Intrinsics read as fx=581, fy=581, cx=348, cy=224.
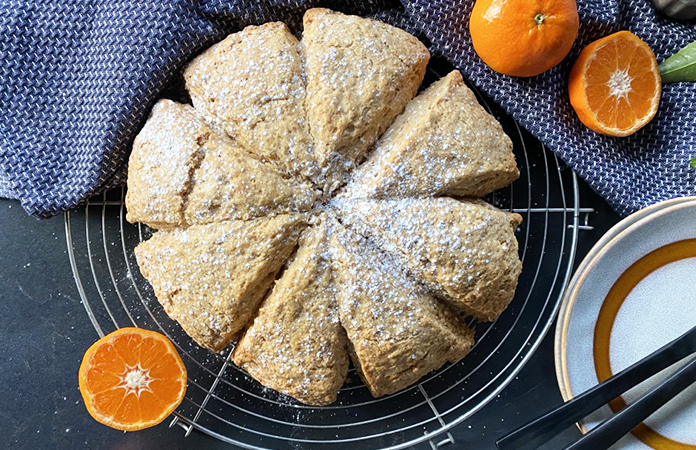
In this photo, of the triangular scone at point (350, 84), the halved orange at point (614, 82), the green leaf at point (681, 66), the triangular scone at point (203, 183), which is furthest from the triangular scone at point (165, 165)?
the green leaf at point (681, 66)

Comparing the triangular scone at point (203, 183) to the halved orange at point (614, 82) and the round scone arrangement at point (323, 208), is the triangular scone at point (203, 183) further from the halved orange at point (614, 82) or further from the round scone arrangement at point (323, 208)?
the halved orange at point (614, 82)

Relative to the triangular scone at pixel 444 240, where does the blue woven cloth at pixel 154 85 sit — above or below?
above

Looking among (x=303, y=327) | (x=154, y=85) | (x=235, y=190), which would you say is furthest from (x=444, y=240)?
(x=154, y=85)

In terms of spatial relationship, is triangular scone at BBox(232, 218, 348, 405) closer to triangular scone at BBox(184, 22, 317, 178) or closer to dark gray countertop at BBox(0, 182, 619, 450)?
triangular scone at BBox(184, 22, 317, 178)

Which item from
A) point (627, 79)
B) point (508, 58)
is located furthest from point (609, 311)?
point (508, 58)

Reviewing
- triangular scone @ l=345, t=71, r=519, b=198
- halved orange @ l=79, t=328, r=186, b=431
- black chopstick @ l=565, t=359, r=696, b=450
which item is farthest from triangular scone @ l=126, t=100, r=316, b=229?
black chopstick @ l=565, t=359, r=696, b=450

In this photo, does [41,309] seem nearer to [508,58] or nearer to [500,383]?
[500,383]
